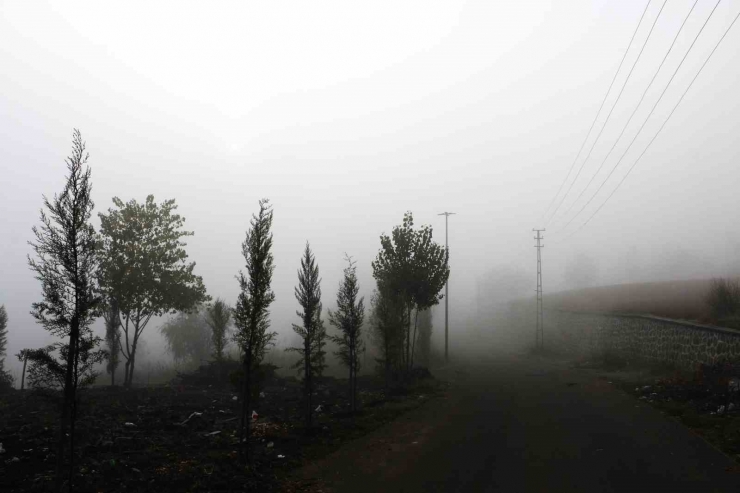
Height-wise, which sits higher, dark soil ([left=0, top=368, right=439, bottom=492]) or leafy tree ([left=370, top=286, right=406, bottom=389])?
leafy tree ([left=370, top=286, right=406, bottom=389])

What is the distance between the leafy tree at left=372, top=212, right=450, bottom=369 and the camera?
27.8 m

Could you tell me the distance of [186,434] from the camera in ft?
45.0

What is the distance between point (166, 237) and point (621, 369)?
30.9 m

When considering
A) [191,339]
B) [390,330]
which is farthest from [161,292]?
[191,339]

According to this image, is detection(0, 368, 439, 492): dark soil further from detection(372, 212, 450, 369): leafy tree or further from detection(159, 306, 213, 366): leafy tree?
detection(159, 306, 213, 366): leafy tree

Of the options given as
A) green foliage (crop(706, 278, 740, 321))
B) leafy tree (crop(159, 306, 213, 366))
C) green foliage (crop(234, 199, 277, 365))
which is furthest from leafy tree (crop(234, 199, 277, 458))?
leafy tree (crop(159, 306, 213, 366))

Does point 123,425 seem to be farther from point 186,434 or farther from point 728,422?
point 728,422

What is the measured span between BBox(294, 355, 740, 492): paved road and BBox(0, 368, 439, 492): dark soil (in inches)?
56.2

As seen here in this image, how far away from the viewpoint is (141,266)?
2630 centimetres

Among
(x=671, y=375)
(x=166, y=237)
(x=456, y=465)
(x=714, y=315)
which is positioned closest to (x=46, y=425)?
(x=456, y=465)

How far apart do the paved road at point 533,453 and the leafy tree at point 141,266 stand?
1885 centimetres

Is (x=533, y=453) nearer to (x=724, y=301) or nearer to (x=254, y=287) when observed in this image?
(x=254, y=287)

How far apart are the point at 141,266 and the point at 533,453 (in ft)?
80.9

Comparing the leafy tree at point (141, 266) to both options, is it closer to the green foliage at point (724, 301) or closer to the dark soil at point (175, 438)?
the dark soil at point (175, 438)
